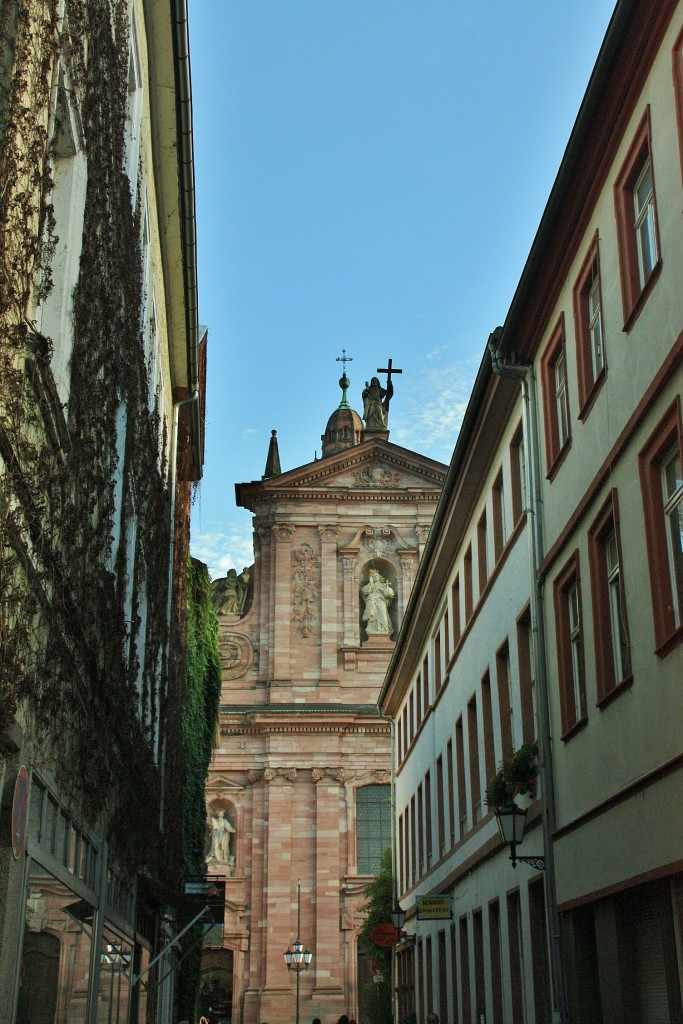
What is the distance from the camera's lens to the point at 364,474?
48.8 m

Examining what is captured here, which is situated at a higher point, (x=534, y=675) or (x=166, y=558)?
(x=166, y=558)

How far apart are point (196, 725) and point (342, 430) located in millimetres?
28975

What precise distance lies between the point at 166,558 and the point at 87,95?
9.67 m

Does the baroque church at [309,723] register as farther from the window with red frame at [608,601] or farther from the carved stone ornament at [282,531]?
the window with red frame at [608,601]

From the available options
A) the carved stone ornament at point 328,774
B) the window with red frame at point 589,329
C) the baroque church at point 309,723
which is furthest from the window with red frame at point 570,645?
the carved stone ornament at point 328,774

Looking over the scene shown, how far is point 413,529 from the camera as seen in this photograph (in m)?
47.8

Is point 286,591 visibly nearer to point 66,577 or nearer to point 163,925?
point 163,925

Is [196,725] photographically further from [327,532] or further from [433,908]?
[327,532]

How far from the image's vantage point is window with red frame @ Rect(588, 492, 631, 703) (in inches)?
459

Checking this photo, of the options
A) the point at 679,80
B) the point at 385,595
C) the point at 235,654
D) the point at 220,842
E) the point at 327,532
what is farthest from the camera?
the point at 327,532

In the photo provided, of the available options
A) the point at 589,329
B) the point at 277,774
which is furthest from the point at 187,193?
the point at 277,774

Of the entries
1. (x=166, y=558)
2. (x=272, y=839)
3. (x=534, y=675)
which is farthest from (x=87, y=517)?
(x=272, y=839)

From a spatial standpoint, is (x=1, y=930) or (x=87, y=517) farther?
(x=87, y=517)

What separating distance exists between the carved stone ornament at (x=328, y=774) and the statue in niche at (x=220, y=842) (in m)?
3.22
